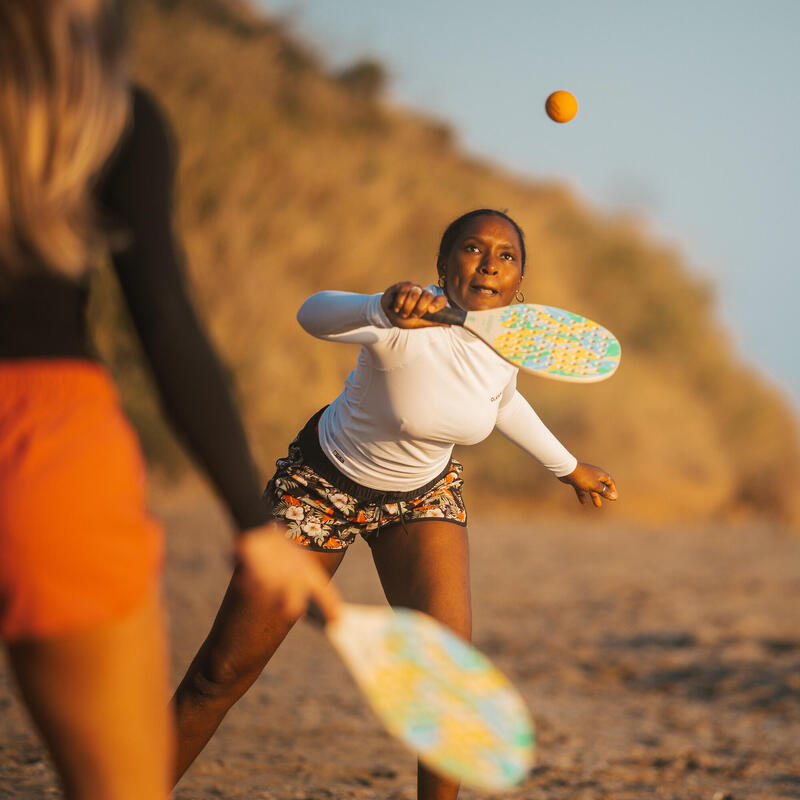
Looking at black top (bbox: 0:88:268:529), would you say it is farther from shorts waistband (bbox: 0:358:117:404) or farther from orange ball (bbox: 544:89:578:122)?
orange ball (bbox: 544:89:578:122)

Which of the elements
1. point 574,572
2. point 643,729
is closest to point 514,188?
point 574,572

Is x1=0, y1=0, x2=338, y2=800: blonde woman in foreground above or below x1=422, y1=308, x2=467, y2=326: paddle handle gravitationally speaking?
below

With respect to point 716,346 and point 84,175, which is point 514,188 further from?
point 84,175

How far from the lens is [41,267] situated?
1303mm

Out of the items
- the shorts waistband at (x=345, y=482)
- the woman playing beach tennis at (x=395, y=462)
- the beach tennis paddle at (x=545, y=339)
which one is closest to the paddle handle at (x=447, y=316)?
the beach tennis paddle at (x=545, y=339)

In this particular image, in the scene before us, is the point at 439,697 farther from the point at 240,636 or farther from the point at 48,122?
the point at 48,122

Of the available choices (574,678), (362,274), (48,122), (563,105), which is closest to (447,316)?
(563,105)

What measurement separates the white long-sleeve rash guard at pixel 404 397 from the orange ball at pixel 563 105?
83cm

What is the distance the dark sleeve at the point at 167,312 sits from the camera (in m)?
1.38

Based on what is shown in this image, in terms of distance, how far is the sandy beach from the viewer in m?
4.05

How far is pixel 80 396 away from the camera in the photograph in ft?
4.39

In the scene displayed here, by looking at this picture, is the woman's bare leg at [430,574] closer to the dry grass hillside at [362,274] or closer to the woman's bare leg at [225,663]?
the woman's bare leg at [225,663]

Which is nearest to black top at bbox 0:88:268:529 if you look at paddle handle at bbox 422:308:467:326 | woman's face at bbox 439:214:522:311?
paddle handle at bbox 422:308:467:326

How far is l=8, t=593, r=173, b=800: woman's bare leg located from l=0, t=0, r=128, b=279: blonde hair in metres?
0.47
